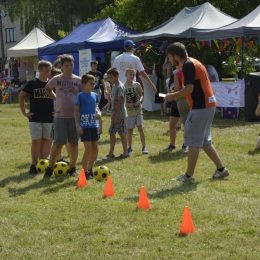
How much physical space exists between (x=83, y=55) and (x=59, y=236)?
15.3 metres

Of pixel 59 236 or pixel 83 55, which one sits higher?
pixel 83 55

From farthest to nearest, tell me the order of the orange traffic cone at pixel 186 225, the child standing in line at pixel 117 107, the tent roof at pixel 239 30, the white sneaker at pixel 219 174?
the tent roof at pixel 239 30 → the child standing in line at pixel 117 107 → the white sneaker at pixel 219 174 → the orange traffic cone at pixel 186 225

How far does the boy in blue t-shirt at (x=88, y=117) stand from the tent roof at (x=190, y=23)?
29.2 ft

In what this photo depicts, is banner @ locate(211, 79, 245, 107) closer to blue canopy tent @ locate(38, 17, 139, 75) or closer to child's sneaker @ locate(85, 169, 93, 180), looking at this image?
blue canopy tent @ locate(38, 17, 139, 75)

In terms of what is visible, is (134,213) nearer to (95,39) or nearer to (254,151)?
(254,151)

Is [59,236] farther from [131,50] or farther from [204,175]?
[131,50]

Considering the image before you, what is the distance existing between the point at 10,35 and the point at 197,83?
198 feet

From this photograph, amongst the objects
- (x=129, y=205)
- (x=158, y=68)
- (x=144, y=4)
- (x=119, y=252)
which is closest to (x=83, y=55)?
(x=158, y=68)

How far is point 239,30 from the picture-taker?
1444cm

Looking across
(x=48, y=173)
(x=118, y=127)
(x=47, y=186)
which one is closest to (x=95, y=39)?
(x=118, y=127)

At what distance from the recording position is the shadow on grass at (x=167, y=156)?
9.50 metres

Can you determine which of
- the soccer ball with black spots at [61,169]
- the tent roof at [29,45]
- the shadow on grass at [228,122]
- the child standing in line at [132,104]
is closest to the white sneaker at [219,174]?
the soccer ball with black spots at [61,169]

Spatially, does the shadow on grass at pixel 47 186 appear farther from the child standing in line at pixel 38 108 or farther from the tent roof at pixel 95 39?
the tent roof at pixel 95 39

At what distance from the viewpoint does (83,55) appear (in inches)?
791
